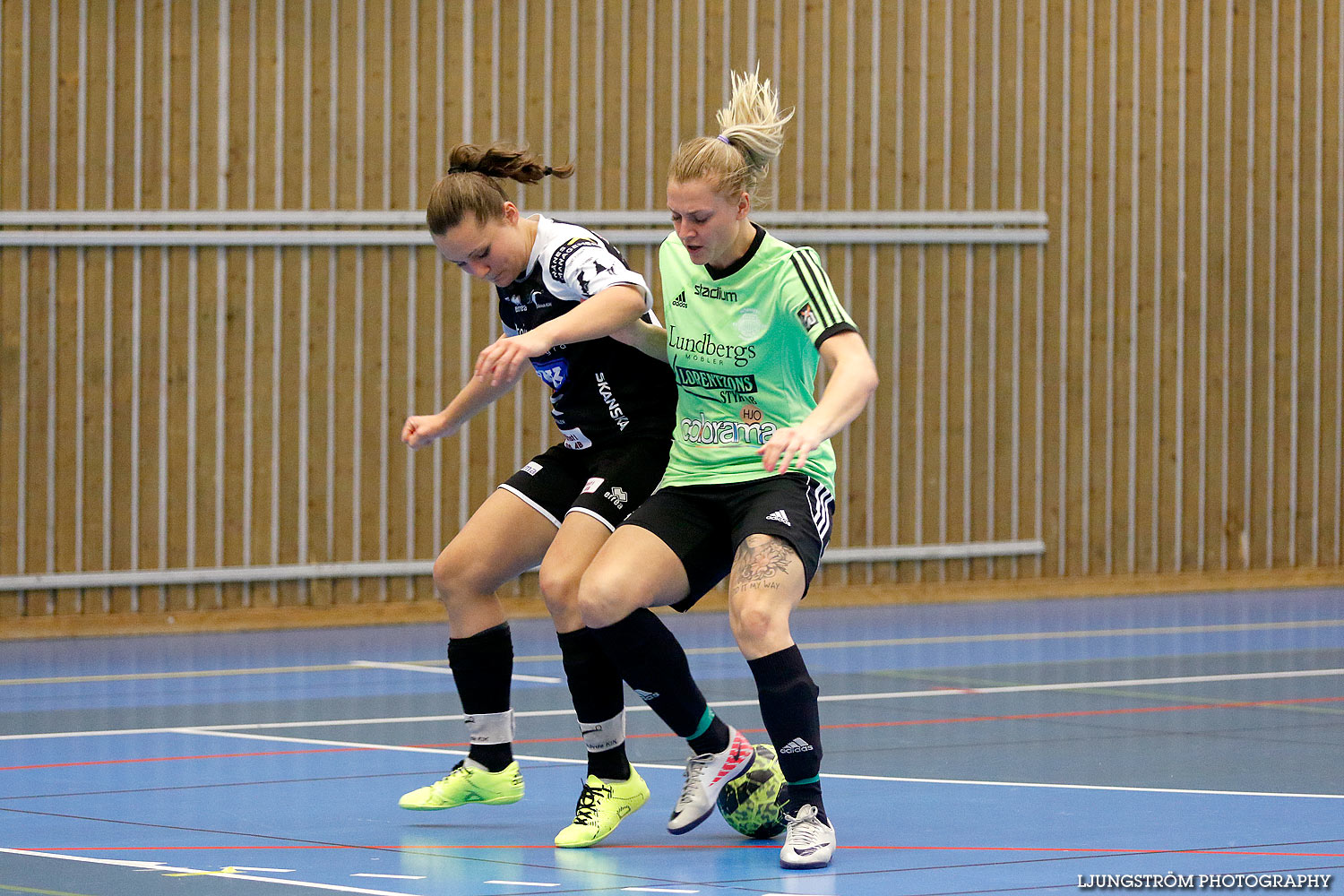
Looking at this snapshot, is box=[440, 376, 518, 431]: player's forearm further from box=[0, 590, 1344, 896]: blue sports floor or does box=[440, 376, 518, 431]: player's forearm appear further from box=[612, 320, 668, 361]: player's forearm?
box=[0, 590, 1344, 896]: blue sports floor

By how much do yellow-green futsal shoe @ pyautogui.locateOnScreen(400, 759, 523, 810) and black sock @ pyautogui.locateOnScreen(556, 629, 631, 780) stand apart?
336 mm

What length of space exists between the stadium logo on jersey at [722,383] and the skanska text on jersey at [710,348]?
0.13ft

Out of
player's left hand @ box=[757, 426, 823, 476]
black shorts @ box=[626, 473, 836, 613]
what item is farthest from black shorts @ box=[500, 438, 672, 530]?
player's left hand @ box=[757, 426, 823, 476]

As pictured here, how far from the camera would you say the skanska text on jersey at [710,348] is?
15.3ft

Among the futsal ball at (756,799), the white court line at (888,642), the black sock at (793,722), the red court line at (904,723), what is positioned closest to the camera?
the black sock at (793,722)

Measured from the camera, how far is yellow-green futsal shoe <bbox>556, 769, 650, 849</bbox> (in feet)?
15.3

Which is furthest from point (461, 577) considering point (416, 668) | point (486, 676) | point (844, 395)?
point (416, 668)

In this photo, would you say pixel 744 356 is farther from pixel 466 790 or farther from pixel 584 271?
pixel 466 790

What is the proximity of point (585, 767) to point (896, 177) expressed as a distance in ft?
24.0

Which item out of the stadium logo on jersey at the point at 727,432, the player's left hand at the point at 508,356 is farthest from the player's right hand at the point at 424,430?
the stadium logo on jersey at the point at 727,432

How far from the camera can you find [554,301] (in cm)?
497

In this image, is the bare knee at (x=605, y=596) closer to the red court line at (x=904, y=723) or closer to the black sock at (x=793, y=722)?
the black sock at (x=793, y=722)

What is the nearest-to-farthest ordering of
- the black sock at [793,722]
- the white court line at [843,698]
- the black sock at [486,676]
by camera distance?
the black sock at [793,722]
the black sock at [486,676]
the white court line at [843,698]

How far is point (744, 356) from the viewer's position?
15.3 feet
